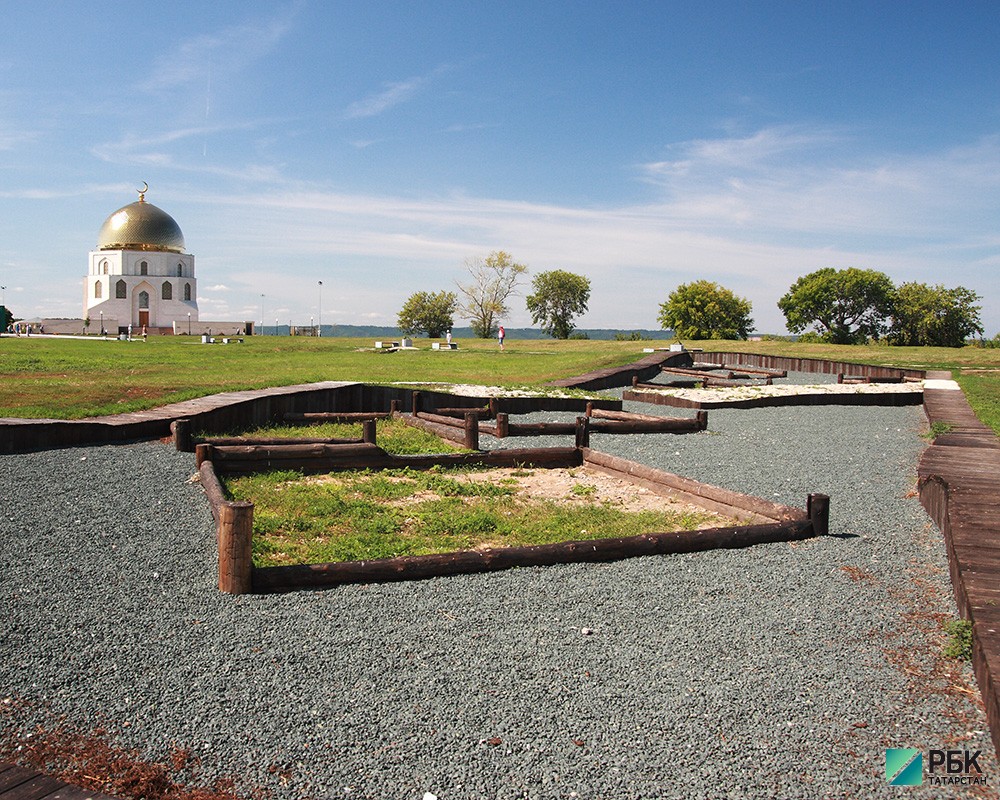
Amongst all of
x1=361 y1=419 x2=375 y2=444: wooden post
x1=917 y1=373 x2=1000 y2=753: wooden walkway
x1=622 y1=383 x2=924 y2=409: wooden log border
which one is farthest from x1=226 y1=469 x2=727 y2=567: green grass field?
x1=622 y1=383 x2=924 y2=409: wooden log border

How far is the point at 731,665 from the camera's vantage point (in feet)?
16.3

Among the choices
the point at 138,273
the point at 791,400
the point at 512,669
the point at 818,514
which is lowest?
the point at 512,669

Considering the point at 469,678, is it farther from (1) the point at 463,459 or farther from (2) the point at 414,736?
(1) the point at 463,459

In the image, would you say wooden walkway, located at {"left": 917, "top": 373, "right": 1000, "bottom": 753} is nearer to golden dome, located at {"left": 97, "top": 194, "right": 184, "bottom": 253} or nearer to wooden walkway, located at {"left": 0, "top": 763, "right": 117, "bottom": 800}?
wooden walkway, located at {"left": 0, "top": 763, "right": 117, "bottom": 800}

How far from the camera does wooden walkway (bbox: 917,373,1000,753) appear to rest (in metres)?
4.47

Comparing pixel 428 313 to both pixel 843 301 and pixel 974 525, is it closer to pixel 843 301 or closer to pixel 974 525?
pixel 843 301

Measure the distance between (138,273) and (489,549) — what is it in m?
101

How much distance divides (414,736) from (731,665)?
2.02m

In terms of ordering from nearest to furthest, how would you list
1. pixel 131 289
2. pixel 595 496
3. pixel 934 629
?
pixel 934 629
pixel 595 496
pixel 131 289

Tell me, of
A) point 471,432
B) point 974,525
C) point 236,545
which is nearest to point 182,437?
point 471,432

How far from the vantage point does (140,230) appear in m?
97.9

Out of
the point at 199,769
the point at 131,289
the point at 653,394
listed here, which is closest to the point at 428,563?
the point at 199,769

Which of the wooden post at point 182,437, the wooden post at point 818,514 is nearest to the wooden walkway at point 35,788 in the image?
the wooden post at point 818,514

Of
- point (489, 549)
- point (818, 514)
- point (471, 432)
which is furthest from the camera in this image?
point (471, 432)
